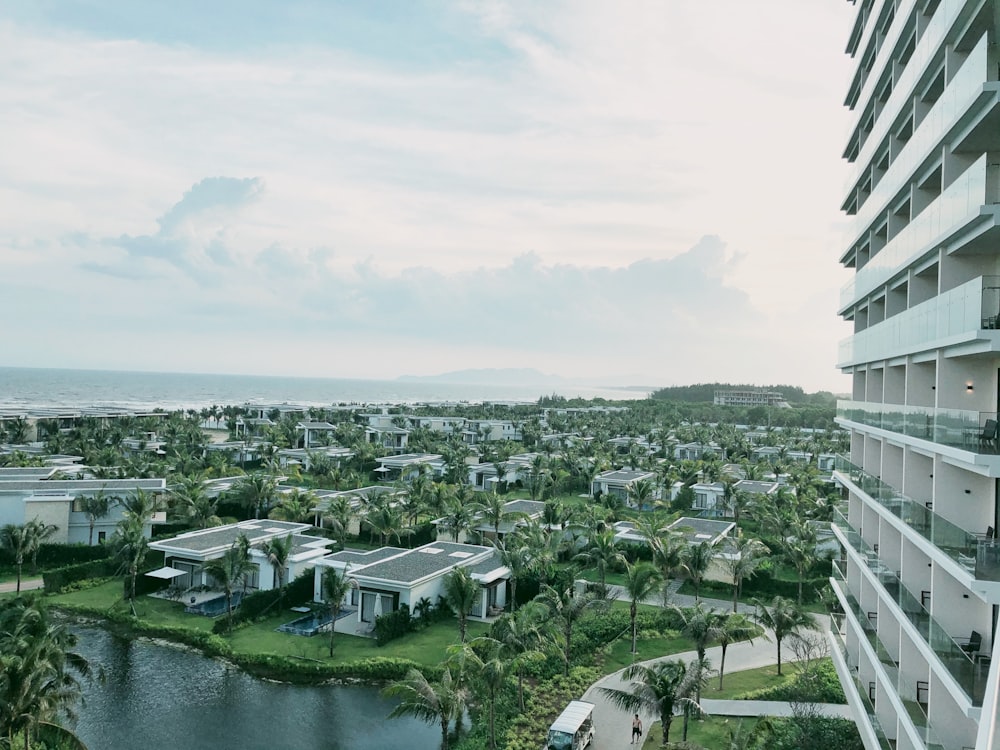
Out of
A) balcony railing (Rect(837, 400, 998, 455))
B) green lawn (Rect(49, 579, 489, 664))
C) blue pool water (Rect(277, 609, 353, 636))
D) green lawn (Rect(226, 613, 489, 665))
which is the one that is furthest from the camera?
blue pool water (Rect(277, 609, 353, 636))

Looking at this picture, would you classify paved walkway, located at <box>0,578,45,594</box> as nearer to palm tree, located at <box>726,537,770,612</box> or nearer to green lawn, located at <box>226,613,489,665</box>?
green lawn, located at <box>226,613,489,665</box>

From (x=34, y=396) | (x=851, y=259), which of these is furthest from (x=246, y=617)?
(x=34, y=396)

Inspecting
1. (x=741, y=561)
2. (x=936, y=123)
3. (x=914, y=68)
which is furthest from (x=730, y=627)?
(x=914, y=68)

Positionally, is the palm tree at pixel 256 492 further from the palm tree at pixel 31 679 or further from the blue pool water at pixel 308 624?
the palm tree at pixel 31 679

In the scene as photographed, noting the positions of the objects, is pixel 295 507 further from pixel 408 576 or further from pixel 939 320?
pixel 939 320

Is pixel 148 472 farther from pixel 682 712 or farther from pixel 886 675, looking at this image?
pixel 886 675

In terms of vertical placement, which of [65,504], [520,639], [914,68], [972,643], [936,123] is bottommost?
[520,639]

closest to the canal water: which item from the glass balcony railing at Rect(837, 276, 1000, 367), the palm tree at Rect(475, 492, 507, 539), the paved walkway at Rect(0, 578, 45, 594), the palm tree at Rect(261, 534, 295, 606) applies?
the palm tree at Rect(261, 534, 295, 606)
